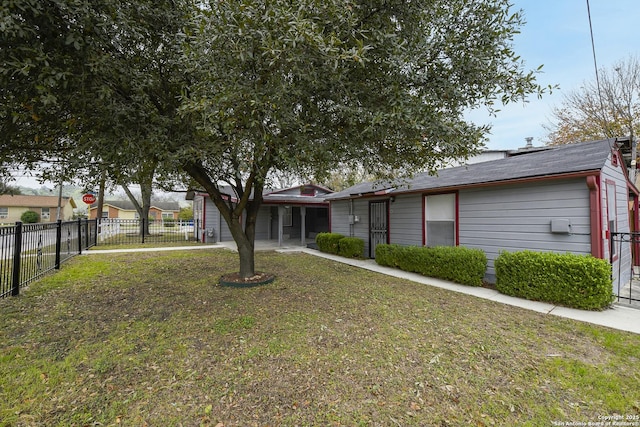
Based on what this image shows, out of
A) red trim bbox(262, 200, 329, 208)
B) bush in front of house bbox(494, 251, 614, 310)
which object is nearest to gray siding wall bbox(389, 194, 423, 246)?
bush in front of house bbox(494, 251, 614, 310)

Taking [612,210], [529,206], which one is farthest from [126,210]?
[612,210]

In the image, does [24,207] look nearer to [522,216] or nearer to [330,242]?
[330,242]

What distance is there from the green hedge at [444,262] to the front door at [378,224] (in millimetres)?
1455

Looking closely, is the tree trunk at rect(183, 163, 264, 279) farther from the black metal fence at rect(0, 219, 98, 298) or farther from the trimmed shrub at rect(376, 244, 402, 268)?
the trimmed shrub at rect(376, 244, 402, 268)

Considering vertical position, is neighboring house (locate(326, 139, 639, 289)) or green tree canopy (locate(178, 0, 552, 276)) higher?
green tree canopy (locate(178, 0, 552, 276))

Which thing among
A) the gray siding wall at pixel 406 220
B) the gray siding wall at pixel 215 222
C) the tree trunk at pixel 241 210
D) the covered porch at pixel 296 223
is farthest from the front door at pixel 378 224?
the gray siding wall at pixel 215 222

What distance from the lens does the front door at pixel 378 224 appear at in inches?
371

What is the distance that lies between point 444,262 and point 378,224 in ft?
11.1

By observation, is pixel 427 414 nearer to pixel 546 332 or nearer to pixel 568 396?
pixel 568 396

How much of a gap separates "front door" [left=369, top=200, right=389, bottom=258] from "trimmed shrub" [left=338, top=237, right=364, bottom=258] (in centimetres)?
42

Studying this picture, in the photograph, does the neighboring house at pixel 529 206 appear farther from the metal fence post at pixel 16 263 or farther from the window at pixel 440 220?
the metal fence post at pixel 16 263

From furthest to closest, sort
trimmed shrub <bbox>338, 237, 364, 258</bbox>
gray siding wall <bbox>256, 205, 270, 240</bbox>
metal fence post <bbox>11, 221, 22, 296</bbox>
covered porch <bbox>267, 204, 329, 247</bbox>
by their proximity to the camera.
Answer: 1. covered porch <bbox>267, 204, 329, 247</bbox>
2. gray siding wall <bbox>256, 205, 270, 240</bbox>
3. trimmed shrub <bbox>338, 237, 364, 258</bbox>
4. metal fence post <bbox>11, 221, 22, 296</bbox>

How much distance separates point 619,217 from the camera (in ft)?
20.7

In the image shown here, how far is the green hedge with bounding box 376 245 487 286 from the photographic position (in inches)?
242
